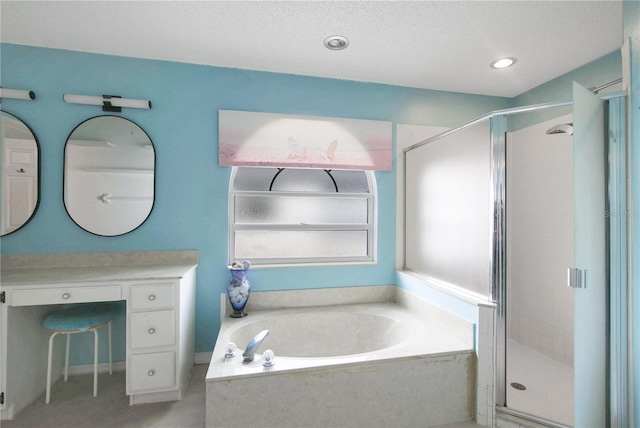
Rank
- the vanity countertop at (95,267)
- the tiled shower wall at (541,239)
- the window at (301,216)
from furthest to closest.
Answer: the window at (301,216)
the tiled shower wall at (541,239)
the vanity countertop at (95,267)

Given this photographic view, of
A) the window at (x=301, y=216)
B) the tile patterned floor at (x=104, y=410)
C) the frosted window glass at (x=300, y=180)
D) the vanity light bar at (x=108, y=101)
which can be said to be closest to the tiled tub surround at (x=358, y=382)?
the tile patterned floor at (x=104, y=410)

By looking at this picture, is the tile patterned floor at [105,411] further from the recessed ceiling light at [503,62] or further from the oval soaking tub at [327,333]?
the recessed ceiling light at [503,62]

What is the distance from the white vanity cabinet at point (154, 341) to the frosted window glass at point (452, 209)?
73.3 inches

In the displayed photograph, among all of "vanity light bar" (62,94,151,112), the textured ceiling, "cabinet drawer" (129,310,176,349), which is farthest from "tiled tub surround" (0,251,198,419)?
the textured ceiling

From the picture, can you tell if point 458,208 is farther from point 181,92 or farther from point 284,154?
point 181,92

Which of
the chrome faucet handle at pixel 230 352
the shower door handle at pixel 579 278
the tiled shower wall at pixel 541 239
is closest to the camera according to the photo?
the shower door handle at pixel 579 278

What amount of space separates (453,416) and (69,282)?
2407mm

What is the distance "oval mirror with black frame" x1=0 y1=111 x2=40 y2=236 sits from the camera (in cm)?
218

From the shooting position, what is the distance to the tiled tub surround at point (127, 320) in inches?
72.8

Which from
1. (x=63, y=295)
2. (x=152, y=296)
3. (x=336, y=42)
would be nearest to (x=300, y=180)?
(x=336, y=42)

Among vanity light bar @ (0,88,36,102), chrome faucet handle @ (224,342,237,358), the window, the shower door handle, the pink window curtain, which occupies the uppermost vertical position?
vanity light bar @ (0,88,36,102)

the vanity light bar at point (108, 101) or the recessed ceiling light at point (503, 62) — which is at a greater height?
the recessed ceiling light at point (503, 62)

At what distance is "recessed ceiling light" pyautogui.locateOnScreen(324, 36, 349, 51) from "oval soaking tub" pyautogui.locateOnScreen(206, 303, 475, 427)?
1989 millimetres

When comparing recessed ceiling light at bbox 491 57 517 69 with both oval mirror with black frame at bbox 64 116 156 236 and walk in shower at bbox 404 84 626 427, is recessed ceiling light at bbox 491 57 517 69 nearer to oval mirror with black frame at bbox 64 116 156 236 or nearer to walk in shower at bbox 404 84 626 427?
walk in shower at bbox 404 84 626 427
